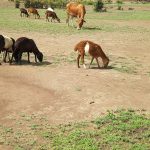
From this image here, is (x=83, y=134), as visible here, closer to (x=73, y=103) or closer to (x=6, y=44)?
(x=73, y=103)

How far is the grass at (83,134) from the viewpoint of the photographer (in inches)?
328

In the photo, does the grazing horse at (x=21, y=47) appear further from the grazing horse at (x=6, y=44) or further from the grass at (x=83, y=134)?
the grass at (x=83, y=134)

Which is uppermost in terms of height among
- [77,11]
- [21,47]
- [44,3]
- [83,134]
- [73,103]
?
[77,11]

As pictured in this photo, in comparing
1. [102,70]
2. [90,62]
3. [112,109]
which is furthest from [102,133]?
[90,62]

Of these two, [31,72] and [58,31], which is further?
[58,31]

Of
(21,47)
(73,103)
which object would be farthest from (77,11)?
(73,103)

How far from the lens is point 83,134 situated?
28.9 ft

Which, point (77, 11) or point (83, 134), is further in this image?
point (77, 11)

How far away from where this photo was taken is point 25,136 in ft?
28.6

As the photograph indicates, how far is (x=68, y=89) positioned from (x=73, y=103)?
43.6 inches

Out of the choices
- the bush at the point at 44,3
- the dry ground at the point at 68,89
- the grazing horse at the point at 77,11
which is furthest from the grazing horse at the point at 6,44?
the bush at the point at 44,3

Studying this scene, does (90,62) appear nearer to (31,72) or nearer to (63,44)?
(31,72)

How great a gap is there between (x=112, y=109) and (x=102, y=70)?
4184 millimetres

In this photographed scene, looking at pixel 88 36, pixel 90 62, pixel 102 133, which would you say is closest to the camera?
pixel 102 133
